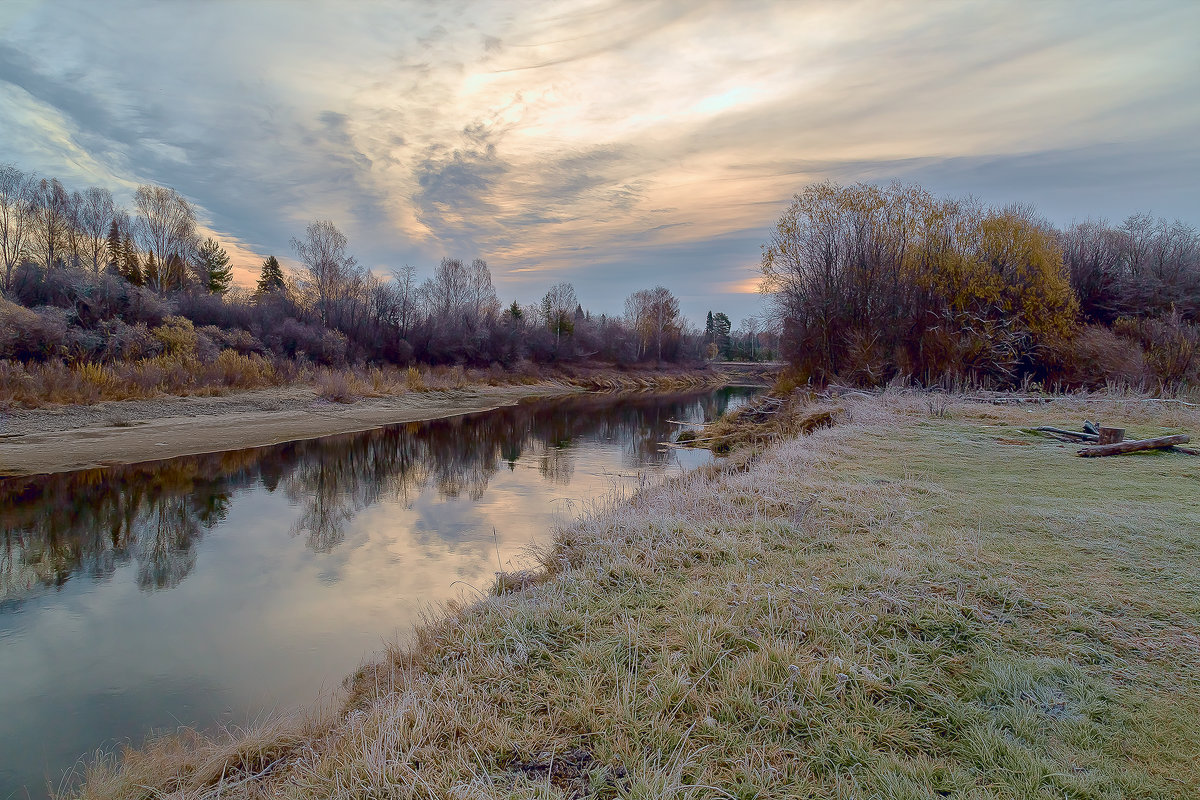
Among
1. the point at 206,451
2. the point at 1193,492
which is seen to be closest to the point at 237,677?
the point at 1193,492

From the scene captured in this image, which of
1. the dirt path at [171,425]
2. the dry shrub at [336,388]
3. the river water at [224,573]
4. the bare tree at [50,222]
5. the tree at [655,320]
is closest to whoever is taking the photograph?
the river water at [224,573]

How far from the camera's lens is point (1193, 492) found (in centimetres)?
612

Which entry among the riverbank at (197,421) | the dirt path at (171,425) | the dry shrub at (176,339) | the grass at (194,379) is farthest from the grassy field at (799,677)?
the dry shrub at (176,339)

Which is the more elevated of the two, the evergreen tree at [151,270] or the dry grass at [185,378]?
the evergreen tree at [151,270]

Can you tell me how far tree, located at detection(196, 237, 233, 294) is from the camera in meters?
42.9

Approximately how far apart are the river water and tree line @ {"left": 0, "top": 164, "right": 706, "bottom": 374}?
13.4 meters

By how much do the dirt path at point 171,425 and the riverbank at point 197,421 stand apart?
0.02m

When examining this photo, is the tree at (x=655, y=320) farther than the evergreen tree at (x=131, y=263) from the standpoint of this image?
Yes

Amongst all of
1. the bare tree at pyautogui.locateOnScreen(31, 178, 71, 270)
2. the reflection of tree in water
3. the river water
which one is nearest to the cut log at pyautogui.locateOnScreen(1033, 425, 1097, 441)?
the river water

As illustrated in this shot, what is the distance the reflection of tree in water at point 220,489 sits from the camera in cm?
791

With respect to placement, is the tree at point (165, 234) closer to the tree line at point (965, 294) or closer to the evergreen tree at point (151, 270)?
the evergreen tree at point (151, 270)

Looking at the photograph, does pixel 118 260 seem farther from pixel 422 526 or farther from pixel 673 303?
pixel 673 303

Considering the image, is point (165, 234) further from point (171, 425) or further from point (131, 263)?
point (171, 425)

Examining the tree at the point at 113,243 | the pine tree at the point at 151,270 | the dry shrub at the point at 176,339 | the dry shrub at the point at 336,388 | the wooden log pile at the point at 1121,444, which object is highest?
the tree at the point at 113,243
